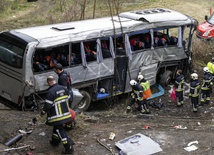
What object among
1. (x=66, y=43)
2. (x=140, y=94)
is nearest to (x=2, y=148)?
(x=66, y=43)

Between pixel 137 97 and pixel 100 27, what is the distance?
2124mm

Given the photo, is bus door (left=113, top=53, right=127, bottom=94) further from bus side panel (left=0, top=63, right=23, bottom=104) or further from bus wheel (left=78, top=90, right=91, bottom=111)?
bus side panel (left=0, top=63, right=23, bottom=104)

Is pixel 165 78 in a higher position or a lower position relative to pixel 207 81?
lower

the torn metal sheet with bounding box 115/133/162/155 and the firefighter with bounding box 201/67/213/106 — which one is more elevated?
the torn metal sheet with bounding box 115/133/162/155

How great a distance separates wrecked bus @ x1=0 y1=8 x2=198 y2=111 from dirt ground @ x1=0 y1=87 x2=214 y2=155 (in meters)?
0.86

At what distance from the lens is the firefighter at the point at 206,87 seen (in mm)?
10961

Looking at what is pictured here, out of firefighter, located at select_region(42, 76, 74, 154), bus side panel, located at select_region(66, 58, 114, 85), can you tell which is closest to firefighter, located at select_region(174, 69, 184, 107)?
bus side panel, located at select_region(66, 58, 114, 85)

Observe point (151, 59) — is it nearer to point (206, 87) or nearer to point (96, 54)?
point (206, 87)

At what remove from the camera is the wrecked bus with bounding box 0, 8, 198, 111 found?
29.4 feet

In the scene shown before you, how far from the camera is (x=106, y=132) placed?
8.05 meters

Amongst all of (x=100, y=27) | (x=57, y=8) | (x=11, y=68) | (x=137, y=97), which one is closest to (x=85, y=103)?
(x=137, y=97)

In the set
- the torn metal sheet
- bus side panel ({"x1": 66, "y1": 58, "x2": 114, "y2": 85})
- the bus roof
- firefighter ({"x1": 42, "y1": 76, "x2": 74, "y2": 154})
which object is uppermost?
the bus roof

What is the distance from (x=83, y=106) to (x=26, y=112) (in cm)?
174

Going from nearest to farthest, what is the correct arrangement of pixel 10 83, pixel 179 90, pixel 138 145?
pixel 138 145
pixel 10 83
pixel 179 90
